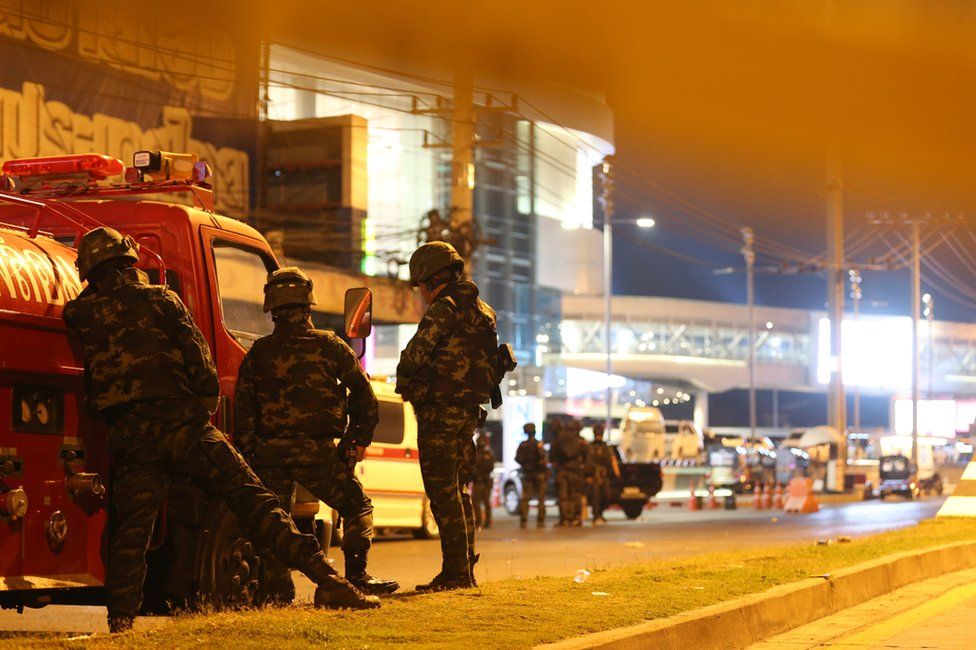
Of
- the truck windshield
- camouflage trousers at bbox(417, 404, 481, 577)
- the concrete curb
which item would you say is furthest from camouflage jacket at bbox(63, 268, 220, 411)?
the concrete curb

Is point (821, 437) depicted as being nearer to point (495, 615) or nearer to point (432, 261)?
point (432, 261)

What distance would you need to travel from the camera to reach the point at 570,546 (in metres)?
19.7

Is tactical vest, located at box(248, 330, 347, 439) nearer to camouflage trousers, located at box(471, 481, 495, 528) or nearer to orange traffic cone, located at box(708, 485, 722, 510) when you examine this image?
camouflage trousers, located at box(471, 481, 495, 528)

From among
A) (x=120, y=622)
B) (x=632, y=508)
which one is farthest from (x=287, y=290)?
(x=632, y=508)

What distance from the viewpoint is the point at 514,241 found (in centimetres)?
7256

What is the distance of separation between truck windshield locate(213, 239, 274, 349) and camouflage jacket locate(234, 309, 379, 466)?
2.16 feet

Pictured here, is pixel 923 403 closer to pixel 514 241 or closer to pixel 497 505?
pixel 514 241

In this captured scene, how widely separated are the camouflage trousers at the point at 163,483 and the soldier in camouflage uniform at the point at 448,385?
158cm

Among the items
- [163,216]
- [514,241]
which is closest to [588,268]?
[514,241]

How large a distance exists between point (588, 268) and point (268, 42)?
48650 mm

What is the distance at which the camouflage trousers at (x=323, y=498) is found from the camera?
28.4 feet

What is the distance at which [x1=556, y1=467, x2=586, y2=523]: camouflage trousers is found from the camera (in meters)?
27.5

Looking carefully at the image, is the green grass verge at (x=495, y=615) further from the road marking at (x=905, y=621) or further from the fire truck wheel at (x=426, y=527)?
the fire truck wheel at (x=426, y=527)

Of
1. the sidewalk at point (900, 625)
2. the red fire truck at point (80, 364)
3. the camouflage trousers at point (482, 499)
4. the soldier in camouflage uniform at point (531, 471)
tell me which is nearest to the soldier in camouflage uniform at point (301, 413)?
the red fire truck at point (80, 364)
